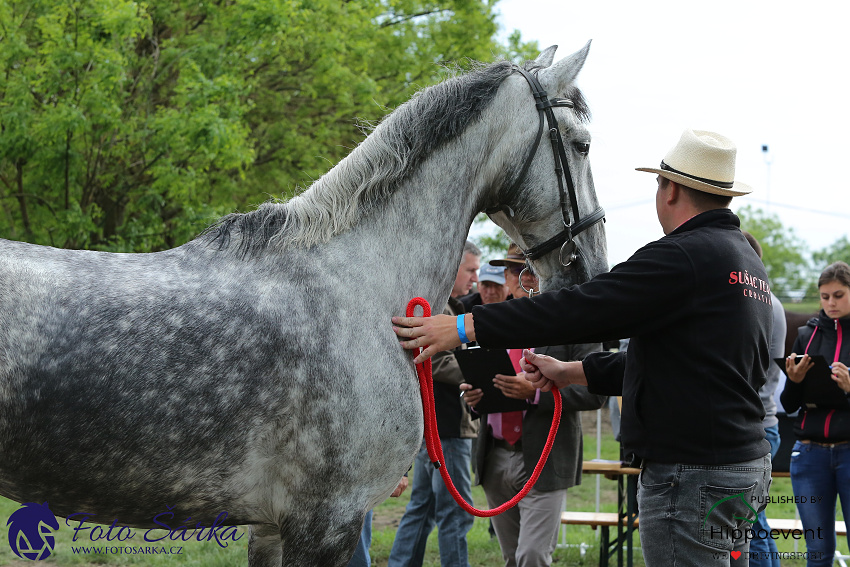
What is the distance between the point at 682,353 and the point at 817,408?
356 centimetres

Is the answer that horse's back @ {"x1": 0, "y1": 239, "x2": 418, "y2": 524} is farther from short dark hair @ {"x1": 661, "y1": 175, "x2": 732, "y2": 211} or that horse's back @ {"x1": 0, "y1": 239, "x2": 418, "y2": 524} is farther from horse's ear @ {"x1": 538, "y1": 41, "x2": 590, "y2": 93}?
short dark hair @ {"x1": 661, "y1": 175, "x2": 732, "y2": 211}

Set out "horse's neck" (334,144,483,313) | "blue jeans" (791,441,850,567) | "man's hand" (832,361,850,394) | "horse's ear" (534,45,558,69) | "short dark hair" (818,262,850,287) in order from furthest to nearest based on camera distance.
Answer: "short dark hair" (818,262,850,287), "blue jeans" (791,441,850,567), "man's hand" (832,361,850,394), "horse's ear" (534,45,558,69), "horse's neck" (334,144,483,313)

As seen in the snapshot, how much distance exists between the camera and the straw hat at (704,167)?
114 inches

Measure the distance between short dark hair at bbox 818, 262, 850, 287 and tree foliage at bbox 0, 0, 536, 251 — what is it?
12.3ft

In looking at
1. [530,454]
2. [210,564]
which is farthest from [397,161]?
[210,564]

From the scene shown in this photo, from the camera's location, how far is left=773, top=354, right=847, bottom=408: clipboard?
17.8 ft

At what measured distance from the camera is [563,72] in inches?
119

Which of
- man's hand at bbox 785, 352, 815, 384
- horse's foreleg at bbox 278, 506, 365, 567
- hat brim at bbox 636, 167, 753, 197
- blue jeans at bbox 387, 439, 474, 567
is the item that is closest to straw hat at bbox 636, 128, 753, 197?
hat brim at bbox 636, 167, 753, 197

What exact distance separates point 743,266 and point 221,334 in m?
1.93

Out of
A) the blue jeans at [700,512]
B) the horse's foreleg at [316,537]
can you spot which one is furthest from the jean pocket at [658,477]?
the horse's foreleg at [316,537]

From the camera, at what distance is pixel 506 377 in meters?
4.55

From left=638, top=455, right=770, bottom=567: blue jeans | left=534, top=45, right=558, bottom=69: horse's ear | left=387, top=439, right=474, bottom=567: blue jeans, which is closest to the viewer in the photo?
left=638, top=455, right=770, bottom=567: blue jeans

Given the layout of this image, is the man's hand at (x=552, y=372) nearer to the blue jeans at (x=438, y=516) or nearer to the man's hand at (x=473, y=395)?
the man's hand at (x=473, y=395)

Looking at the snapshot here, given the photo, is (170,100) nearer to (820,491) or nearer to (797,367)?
(797,367)
